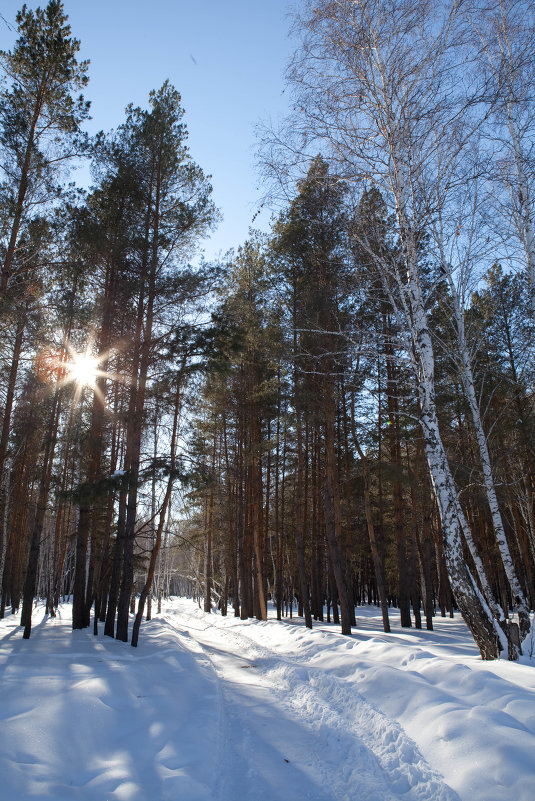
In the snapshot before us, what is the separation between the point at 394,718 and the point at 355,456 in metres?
14.4

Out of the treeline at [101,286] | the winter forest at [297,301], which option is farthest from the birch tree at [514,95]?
the treeline at [101,286]

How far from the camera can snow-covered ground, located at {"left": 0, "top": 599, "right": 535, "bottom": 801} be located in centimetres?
335

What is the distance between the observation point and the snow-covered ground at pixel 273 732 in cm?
335

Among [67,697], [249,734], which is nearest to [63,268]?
[67,697]

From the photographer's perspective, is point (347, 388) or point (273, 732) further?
point (347, 388)

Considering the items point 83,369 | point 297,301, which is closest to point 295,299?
point 297,301

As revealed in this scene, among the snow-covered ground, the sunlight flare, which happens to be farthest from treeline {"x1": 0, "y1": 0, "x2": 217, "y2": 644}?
the snow-covered ground

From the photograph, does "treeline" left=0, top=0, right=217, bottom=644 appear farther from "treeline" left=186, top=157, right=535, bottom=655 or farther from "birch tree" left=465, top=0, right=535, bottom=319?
"birch tree" left=465, top=0, right=535, bottom=319

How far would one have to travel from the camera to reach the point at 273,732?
495 cm

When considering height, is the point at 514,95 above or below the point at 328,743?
above

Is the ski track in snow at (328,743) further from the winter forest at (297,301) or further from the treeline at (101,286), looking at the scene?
the treeline at (101,286)

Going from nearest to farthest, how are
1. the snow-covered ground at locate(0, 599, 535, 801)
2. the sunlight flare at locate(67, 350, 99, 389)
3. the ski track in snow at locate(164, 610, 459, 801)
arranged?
the snow-covered ground at locate(0, 599, 535, 801), the ski track in snow at locate(164, 610, 459, 801), the sunlight flare at locate(67, 350, 99, 389)

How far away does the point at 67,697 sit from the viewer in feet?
16.7

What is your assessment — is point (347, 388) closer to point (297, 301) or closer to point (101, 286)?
point (297, 301)
